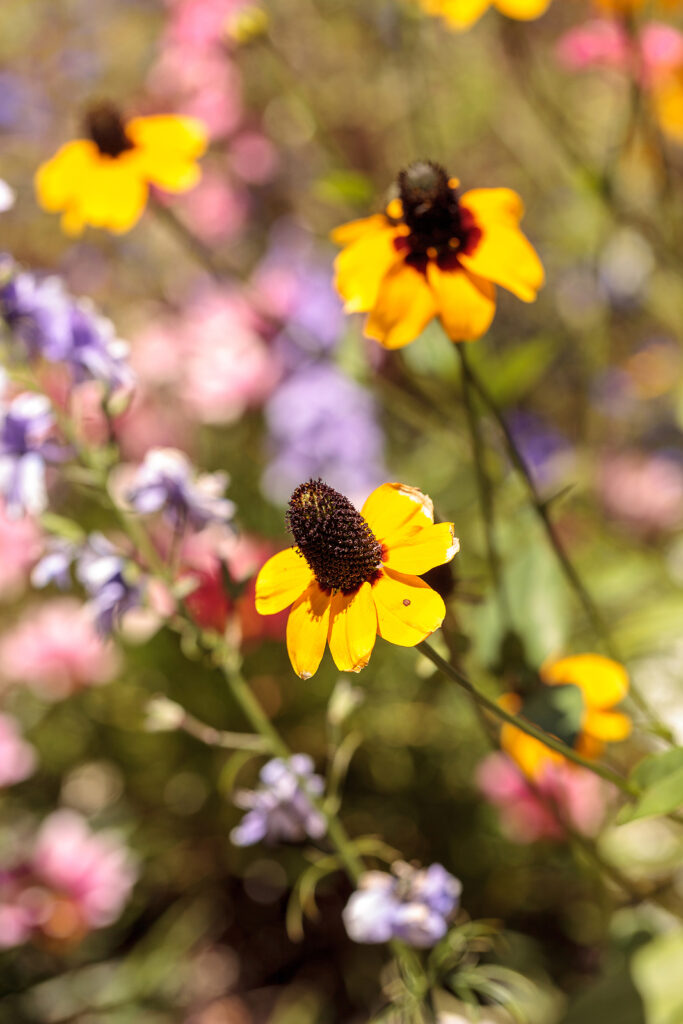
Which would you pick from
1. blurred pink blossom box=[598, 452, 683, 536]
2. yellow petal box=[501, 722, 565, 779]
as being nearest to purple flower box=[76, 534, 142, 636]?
yellow petal box=[501, 722, 565, 779]

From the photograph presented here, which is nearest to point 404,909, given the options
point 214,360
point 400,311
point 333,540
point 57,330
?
point 333,540

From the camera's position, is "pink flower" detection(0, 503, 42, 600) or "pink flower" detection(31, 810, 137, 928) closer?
"pink flower" detection(31, 810, 137, 928)

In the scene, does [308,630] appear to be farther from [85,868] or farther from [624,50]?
[624,50]

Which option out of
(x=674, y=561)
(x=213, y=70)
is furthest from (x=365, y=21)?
(x=674, y=561)

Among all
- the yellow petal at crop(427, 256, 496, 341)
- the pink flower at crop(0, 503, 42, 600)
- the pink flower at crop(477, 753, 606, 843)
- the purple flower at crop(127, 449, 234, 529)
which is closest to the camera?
the yellow petal at crop(427, 256, 496, 341)

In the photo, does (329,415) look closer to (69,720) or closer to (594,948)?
(69,720)

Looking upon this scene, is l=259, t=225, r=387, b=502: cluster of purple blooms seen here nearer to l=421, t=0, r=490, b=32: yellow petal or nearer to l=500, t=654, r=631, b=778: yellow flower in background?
l=421, t=0, r=490, b=32: yellow petal

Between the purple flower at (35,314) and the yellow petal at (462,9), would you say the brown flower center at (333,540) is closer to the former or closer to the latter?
the purple flower at (35,314)
